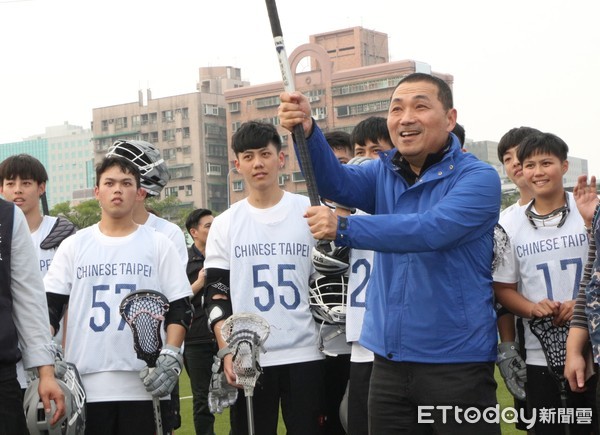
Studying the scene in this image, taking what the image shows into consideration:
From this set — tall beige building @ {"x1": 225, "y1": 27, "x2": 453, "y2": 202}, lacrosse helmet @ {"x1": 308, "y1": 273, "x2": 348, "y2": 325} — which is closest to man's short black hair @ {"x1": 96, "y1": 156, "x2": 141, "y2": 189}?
lacrosse helmet @ {"x1": 308, "y1": 273, "x2": 348, "y2": 325}

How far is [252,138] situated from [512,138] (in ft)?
5.99

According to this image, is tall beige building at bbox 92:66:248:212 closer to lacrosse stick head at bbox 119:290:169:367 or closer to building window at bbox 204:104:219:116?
building window at bbox 204:104:219:116

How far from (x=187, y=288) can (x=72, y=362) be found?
0.78 m

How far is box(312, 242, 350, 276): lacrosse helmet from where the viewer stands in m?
5.48

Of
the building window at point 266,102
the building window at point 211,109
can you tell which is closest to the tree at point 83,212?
the building window at point 266,102

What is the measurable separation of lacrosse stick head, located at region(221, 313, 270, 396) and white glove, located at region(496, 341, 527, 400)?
1.40 meters

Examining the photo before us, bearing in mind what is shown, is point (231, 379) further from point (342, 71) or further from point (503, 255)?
point (342, 71)

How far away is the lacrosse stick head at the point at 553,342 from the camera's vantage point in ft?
17.7

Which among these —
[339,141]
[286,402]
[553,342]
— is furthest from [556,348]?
[339,141]

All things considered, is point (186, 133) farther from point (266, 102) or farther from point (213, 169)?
point (266, 102)

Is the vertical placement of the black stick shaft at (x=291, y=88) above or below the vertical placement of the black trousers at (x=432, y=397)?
above

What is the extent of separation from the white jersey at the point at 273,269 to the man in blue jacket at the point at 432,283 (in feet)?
4.14

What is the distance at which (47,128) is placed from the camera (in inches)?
6501

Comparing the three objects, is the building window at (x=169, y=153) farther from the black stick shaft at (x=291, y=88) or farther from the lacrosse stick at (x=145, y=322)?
the black stick shaft at (x=291, y=88)
